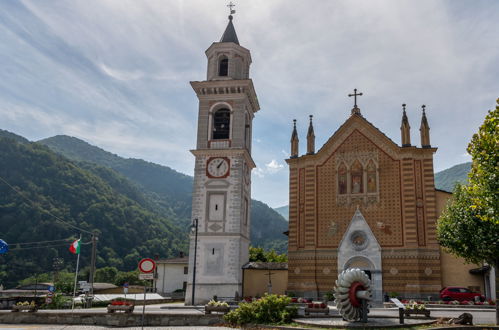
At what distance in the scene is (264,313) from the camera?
1895 cm

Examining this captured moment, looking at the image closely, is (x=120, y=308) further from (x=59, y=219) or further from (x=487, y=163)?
(x=59, y=219)

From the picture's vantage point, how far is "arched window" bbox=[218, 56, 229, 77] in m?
44.1

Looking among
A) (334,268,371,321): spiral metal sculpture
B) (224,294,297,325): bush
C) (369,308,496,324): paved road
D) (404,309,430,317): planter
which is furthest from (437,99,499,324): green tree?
(224,294,297,325): bush

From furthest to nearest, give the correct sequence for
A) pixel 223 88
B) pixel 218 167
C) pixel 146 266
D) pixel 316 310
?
pixel 223 88
pixel 218 167
pixel 316 310
pixel 146 266

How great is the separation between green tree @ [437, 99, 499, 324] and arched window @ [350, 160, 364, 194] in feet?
45.7

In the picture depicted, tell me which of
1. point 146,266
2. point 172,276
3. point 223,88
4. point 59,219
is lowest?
point 172,276

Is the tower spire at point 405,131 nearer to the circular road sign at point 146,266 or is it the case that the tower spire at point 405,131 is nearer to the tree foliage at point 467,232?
the tree foliage at point 467,232

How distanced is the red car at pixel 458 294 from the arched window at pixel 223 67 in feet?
86.9

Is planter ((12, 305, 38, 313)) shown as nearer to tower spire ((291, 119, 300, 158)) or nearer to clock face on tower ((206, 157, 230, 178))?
clock face on tower ((206, 157, 230, 178))

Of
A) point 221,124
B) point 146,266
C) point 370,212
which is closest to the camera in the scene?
point 146,266

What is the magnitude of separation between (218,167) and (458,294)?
21755 mm

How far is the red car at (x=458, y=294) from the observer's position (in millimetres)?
33625

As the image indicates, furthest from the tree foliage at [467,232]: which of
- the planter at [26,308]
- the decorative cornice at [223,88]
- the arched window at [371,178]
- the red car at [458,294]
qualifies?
the decorative cornice at [223,88]

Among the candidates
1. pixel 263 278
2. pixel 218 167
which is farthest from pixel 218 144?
pixel 263 278
